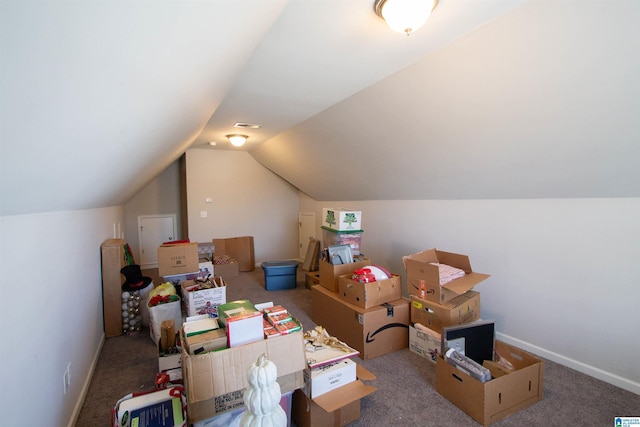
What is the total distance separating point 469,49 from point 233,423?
235 centimetres

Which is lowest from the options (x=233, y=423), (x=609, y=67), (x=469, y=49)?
(x=233, y=423)

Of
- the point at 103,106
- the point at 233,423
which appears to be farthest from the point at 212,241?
the point at 103,106

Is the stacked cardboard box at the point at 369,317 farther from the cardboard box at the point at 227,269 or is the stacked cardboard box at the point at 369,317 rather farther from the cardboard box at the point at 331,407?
the cardboard box at the point at 227,269

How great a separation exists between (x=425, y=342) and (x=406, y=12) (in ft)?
7.61

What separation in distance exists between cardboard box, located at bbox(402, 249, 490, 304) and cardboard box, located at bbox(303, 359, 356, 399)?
1055 mm

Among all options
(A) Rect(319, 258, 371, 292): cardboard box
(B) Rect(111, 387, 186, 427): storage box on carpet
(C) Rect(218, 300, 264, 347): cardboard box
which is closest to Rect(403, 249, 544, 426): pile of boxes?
(A) Rect(319, 258, 371, 292): cardboard box

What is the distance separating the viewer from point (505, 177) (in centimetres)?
242

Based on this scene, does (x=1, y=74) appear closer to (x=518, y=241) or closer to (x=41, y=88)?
(x=41, y=88)

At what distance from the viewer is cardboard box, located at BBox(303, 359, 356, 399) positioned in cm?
164

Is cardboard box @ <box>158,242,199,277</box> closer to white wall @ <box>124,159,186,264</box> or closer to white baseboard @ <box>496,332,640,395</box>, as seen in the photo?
white wall @ <box>124,159,186,264</box>

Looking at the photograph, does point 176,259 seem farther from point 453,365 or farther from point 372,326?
point 453,365

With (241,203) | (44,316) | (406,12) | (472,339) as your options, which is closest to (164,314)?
(44,316)

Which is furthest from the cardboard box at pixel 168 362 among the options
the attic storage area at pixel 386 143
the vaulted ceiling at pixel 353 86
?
the vaulted ceiling at pixel 353 86

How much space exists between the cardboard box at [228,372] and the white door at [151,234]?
519 cm
